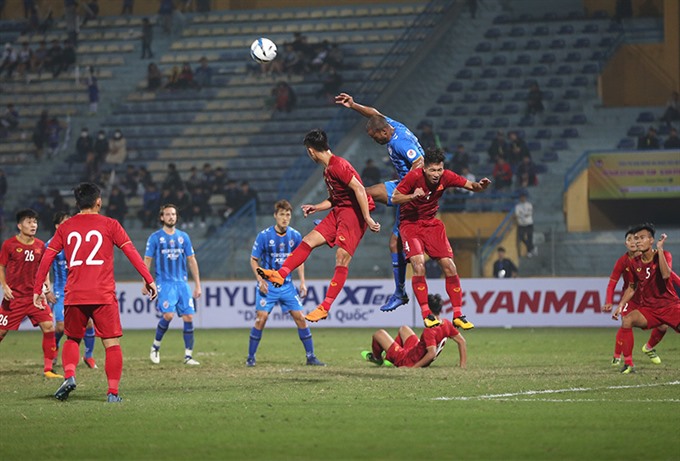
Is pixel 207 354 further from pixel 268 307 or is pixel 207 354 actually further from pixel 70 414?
pixel 70 414

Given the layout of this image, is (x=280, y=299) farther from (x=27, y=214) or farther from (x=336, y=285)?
(x=27, y=214)

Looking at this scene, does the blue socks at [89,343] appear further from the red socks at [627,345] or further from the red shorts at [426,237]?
the red socks at [627,345]

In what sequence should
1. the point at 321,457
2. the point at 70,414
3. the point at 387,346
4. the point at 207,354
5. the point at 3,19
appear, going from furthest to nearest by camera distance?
the point at 3,19 < the point at 207,354 < the point at 387,346 < the point at 70,414 < the point at 321,457

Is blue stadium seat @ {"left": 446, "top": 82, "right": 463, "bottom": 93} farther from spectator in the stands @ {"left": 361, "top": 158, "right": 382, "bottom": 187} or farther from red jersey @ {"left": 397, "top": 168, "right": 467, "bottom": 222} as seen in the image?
Result: red jersey @ {"left": 397, "top": 168, "right": 467, "bottom": 222}

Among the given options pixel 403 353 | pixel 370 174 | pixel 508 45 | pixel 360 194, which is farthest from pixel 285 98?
pixel 360 194

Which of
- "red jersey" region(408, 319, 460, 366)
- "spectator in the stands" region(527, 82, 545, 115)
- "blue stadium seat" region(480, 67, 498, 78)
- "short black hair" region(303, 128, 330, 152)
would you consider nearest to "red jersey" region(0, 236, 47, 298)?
"short black hair" region(303, 128, 330, 152)

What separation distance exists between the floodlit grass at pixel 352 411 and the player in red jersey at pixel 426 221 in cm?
112

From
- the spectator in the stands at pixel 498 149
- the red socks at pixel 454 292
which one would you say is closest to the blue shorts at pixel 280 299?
the red socks at pixel 454 292

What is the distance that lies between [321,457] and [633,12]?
31968 mm

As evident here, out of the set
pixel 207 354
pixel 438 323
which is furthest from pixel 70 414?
pixel 207 354

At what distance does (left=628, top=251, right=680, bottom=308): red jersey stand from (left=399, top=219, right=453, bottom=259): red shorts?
291 cm

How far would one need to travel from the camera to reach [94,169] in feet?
123

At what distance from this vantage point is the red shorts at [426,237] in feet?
50.8

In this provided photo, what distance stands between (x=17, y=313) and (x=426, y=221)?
6010mm
